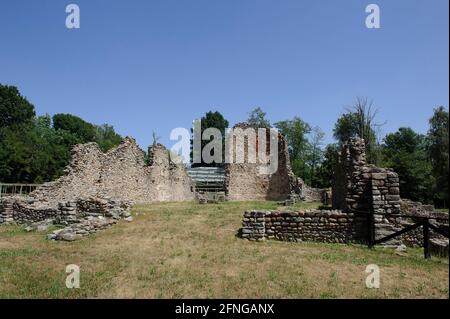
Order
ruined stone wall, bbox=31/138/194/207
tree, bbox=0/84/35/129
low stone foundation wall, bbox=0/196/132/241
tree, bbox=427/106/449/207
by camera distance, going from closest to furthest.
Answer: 1. tree, bbox=427/106/449/207
2. low stone foundation wall, bbox=0/196/132/241
3. ruined stone wall, bbox=31/138/194/207
4. tree, bbox=0/84/35/129

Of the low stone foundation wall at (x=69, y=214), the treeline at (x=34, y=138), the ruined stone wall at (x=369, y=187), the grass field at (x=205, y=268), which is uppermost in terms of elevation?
the treeline at (x=34, y=138)

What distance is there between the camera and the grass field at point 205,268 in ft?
23.0

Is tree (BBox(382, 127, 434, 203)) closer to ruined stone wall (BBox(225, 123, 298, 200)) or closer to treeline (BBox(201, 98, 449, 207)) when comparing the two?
treeline (BBox(201, 98, 449, 207))

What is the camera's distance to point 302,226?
11766 mm

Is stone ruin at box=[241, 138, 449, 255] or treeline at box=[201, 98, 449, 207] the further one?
treeline at box=[201, 98, 449, 207]

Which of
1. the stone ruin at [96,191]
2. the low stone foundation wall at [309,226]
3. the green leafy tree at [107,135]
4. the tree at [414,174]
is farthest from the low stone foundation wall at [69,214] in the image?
the green leafy tree at [107,135]

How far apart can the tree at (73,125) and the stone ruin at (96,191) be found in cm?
4279

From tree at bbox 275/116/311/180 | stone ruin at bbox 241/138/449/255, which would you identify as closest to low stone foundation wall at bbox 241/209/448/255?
stone ruin at bbox 241/138/449/255

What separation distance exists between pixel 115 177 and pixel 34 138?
3506cm

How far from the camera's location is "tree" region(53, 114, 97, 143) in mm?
67875

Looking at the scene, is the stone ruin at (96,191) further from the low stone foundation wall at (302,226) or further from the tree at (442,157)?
the tree at (442,157)

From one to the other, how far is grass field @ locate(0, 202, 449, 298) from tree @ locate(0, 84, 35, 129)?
196 ft
